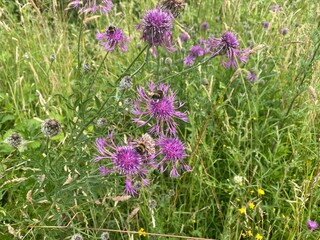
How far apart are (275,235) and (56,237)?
0.87 m

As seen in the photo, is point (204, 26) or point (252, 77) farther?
point (204, 26)

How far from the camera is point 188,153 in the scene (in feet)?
6.06

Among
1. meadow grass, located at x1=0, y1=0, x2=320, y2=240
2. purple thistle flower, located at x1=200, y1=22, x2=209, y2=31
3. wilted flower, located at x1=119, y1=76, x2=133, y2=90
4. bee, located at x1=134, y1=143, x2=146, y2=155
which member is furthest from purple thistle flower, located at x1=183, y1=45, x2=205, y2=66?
bee, located at x1=134, y1=143, x2=146, y2=155

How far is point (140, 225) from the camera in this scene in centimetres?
171

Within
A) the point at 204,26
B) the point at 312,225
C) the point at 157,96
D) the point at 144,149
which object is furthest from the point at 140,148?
the point at 204,26

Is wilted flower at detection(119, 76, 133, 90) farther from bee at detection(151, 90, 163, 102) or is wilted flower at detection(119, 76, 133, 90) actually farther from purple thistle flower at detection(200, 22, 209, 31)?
purple thistle flower at detection(200, 22, 209, 31)

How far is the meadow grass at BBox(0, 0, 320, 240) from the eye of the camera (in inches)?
56.6

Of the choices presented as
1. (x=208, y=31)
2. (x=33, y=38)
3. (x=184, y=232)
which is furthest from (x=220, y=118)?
(x=33, y=38)

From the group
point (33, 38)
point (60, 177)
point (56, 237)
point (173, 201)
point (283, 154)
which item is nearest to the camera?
point (60, 177)

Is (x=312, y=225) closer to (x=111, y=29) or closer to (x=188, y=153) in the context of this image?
(x=188, y=153)

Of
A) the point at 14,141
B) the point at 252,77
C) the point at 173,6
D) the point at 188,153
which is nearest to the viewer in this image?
the point at 14,141

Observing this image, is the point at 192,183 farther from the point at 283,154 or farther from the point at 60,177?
the point at 60,177

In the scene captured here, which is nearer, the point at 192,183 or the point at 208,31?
the point at 192,183

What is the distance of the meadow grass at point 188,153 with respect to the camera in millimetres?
1438
